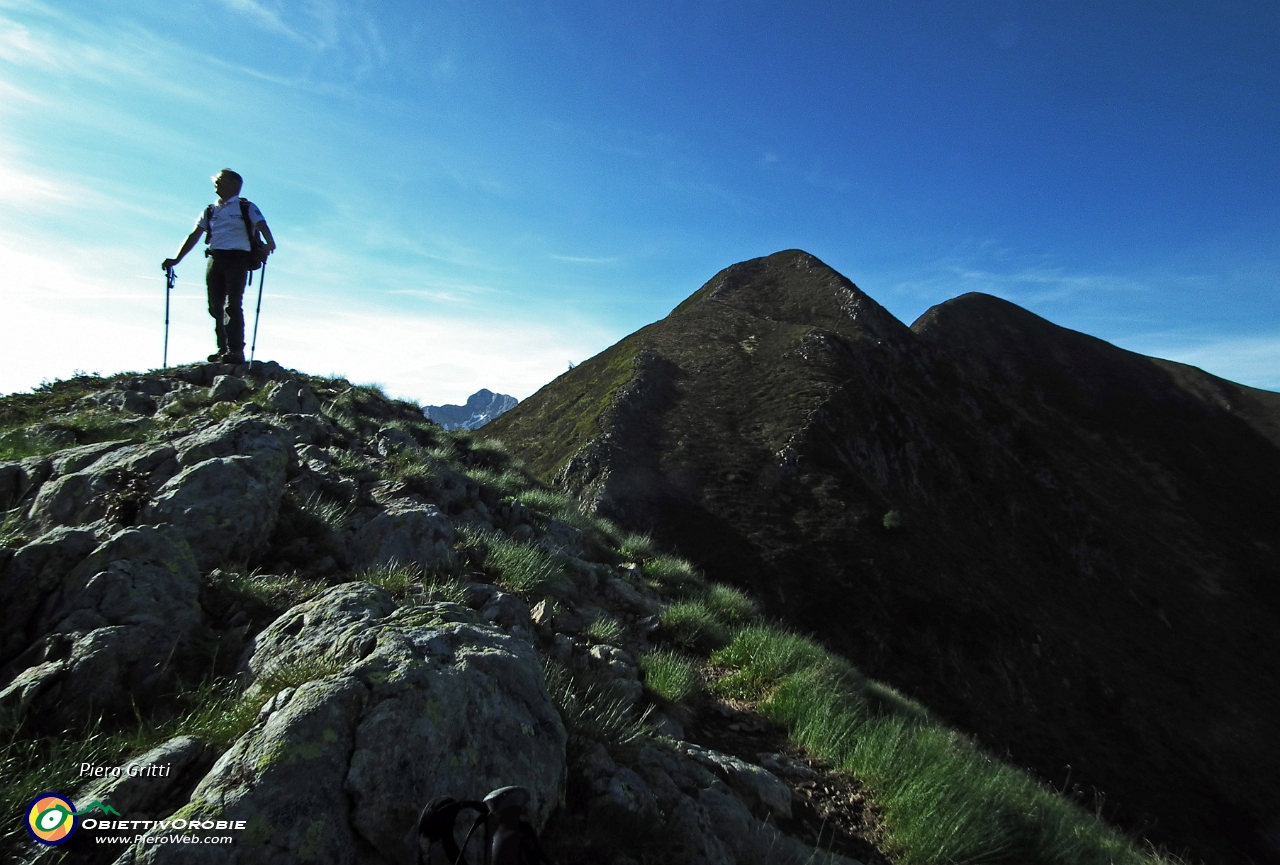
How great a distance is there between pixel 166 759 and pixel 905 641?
104ft

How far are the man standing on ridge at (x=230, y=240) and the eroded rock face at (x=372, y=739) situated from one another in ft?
27.6

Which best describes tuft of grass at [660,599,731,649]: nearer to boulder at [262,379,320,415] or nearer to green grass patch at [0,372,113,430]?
boulder at [262,379,320,415]

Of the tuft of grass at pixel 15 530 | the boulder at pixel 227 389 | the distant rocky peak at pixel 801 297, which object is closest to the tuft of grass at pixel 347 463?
the boulder at pixel 227 389

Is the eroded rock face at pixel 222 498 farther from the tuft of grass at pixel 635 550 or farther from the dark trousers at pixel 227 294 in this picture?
the tuft of grass at pixel 635 550

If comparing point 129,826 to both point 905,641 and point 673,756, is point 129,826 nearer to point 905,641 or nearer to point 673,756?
point 673,756

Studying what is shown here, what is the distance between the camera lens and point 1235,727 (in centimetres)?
3556

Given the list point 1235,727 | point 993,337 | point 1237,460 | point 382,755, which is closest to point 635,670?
point 382,755

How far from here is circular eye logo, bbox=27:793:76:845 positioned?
226 centimetres

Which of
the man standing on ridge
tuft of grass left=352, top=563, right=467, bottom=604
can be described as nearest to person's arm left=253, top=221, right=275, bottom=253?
the man standing on ridge

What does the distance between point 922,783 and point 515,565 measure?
4.41 metres

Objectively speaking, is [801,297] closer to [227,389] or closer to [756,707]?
[227,389]

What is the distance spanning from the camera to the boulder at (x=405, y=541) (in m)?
5.79

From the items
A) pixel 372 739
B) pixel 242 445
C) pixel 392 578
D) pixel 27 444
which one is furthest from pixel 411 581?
pixel 27 444

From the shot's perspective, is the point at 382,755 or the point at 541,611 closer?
the point at 382,755
